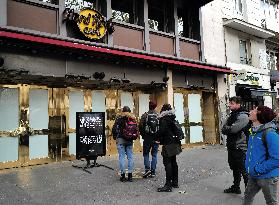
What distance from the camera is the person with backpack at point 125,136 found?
21.7 ft

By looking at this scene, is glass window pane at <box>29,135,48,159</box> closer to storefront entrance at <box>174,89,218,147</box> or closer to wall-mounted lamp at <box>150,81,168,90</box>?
wall-mounted lamp at <box>150,81,168,90</box>

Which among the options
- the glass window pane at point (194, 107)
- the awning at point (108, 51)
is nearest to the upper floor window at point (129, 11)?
the awning at point (108, 51)

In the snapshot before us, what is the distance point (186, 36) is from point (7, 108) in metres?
8.93

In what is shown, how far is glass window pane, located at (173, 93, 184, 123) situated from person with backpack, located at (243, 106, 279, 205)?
29.6 ft

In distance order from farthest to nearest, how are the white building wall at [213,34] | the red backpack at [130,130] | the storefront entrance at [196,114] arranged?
1. the white building wall at [213,34]
2. the storefront entrance at [196,114]
3. the red backpack at [130,130]

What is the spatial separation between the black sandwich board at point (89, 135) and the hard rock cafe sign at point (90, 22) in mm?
3177

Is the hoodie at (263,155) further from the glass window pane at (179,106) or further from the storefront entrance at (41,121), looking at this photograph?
the glass window pane at (179,106)

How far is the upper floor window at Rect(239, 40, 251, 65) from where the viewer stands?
16.4 m

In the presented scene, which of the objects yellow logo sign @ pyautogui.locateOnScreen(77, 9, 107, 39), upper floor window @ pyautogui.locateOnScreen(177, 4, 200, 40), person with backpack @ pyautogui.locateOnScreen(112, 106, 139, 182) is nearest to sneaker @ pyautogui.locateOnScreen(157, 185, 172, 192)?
person with backpack @ pyautogui.locateOnScreen(112, 106, 139, 182)

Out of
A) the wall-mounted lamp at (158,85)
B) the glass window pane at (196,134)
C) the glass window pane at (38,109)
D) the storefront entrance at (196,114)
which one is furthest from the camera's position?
the glass window pane at (196,134)

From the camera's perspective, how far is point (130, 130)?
6.62 m

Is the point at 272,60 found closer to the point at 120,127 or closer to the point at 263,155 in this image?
the point at 120,127

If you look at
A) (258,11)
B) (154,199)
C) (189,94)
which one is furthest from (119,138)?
(258,11)

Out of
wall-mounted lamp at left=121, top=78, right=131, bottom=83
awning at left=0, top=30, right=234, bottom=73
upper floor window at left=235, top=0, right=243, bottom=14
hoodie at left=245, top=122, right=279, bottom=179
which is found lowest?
hoodie at left=245, top=122, right=279, bottom=179
